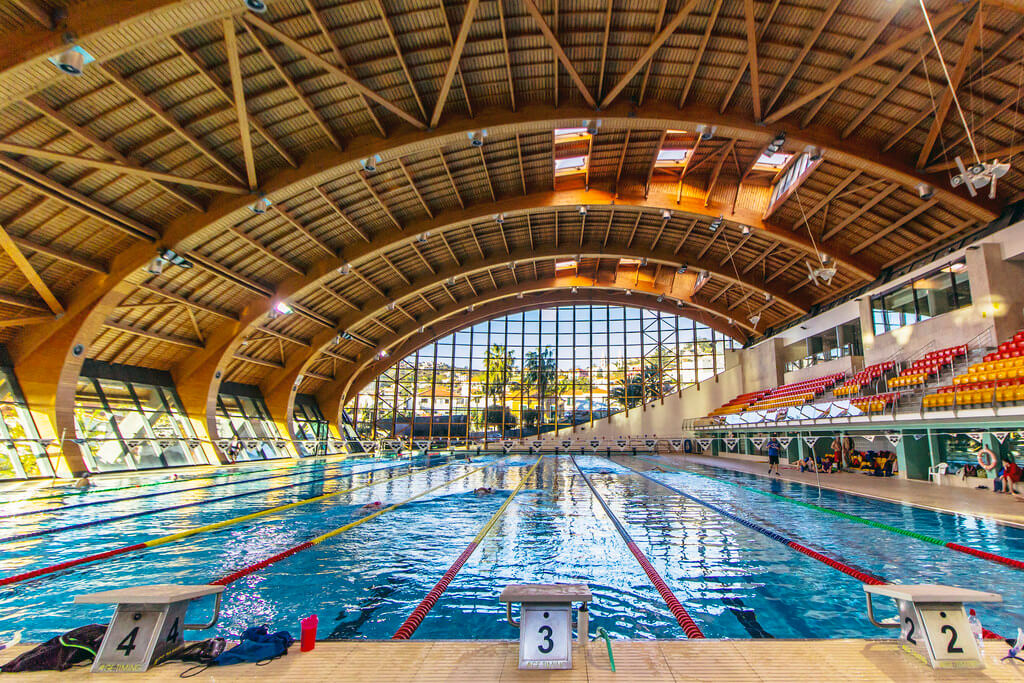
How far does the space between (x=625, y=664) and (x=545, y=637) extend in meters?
0.44

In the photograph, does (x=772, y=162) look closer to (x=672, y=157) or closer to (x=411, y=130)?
(x=672, y=157)

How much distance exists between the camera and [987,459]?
460 inches

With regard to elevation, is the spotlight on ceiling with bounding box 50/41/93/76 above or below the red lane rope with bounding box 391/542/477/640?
above

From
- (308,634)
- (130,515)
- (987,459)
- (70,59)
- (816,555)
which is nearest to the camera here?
(308,634)

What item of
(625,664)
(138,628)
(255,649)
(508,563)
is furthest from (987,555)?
(138,628)

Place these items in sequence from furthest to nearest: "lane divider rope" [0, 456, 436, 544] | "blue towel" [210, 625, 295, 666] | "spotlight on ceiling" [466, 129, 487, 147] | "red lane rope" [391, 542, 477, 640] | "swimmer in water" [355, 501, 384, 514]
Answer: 1. "spotlight on ceiling" [466, 129, 487, 147]
2. "swimmer in water" [355, 501, 384, 514]
3. "lane divider rope" [0, 456, 436, 544]
4. "red lane rope" [391, 542, 477, 640]
5. "blue towel" [210, 625, 295, 666]

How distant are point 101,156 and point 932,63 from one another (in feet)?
64.7

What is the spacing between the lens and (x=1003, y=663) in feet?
8.92

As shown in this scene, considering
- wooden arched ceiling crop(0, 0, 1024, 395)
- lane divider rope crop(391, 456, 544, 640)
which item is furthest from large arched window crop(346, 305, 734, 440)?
lane divider rope crop(391, 456, 544, 640)

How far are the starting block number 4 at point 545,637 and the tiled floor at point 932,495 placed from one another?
8.57 meters

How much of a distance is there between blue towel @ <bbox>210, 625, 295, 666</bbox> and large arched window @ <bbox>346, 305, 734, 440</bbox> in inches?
1344

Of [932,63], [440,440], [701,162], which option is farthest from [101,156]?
[440,440]

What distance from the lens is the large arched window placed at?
121ft

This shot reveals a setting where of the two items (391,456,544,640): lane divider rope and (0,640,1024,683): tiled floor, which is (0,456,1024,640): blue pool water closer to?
(391,456,544,640): lane divider rope
